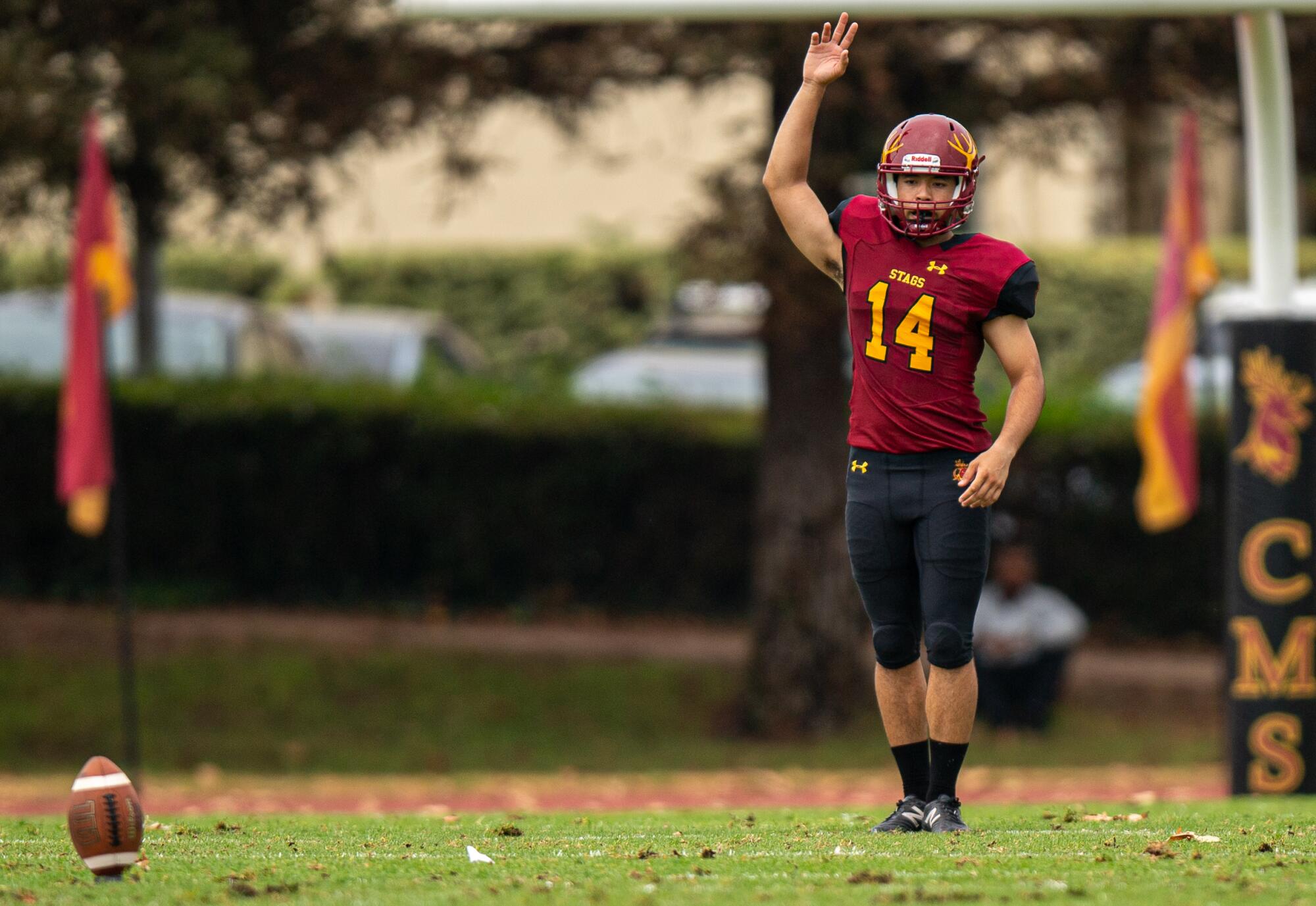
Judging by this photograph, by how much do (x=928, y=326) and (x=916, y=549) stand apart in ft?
2.24

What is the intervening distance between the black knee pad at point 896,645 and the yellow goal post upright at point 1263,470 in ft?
14.4

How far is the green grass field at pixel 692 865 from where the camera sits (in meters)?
4.87

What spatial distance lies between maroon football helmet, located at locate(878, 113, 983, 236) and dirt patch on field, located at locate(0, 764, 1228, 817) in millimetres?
5974

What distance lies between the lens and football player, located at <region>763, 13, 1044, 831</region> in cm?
583

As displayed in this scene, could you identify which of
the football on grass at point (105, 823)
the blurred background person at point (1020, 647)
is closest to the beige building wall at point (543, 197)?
the blurred background person at point (1020, 647)

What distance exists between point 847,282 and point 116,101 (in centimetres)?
693

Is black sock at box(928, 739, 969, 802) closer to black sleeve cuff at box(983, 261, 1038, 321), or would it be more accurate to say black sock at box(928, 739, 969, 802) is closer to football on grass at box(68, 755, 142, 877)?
black sleeve cuff at box(983, 261, 1038, 321)

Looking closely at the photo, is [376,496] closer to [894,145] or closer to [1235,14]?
[1235,14]

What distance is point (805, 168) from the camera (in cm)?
618

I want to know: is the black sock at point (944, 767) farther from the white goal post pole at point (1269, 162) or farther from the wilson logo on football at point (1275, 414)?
the white goal post pole at point (1269, 162)

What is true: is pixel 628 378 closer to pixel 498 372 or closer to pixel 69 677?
pixel 498 372

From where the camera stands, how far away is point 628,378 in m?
21.2

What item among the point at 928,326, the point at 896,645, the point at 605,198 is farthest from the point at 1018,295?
the point at 605,198

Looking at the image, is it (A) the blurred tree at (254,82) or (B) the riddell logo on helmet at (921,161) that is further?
(A) the blurred tree at (254,82)
